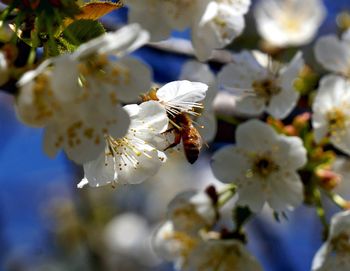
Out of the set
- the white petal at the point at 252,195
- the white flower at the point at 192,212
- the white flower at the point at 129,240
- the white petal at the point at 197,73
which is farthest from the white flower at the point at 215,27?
the white flower at the point at 129,240

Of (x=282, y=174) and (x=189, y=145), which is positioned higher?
(x=189, y=145)

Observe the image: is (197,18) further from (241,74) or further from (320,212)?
(320,212)

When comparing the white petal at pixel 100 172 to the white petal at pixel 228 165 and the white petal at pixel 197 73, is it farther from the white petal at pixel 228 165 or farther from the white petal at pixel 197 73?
the white petal at pixel 197 73

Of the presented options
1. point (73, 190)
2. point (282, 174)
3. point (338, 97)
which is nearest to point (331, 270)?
point (282, 174)

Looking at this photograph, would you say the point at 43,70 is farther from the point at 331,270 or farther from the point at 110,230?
the point at 110,230

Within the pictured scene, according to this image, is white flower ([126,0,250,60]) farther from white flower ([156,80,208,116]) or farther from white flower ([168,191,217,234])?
white flower ([168,191,217,234])

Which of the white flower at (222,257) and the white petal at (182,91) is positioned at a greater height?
the white petal at (182,91)
